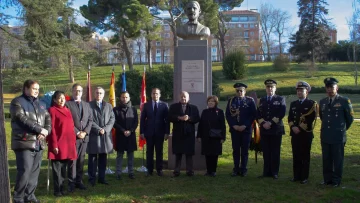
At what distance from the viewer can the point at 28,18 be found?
2072 centimetres

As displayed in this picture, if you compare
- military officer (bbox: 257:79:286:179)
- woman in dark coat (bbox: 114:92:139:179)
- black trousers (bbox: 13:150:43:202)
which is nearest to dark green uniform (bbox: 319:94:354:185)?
military officer (bbox: 257:79:286:179)

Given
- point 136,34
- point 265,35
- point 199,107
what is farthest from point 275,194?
point 265,35

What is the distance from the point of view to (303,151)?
6.84 meters

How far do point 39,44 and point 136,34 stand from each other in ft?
33.8

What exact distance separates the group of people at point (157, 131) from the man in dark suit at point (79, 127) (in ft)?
0.05

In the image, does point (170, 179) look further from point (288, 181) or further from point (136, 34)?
point (136, 34)

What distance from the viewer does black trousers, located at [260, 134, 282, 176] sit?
7148 millimetres

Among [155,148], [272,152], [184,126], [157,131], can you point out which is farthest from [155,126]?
[272,152]

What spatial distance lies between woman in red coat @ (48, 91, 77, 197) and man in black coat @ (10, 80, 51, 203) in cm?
30

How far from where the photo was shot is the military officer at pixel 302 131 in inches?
268

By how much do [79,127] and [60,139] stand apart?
1.59 ft

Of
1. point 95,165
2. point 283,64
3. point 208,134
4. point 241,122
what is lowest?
point 95,165

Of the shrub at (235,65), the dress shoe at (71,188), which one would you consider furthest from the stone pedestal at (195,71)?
the shrub at (235,65)

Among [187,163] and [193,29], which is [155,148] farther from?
[193,29]
